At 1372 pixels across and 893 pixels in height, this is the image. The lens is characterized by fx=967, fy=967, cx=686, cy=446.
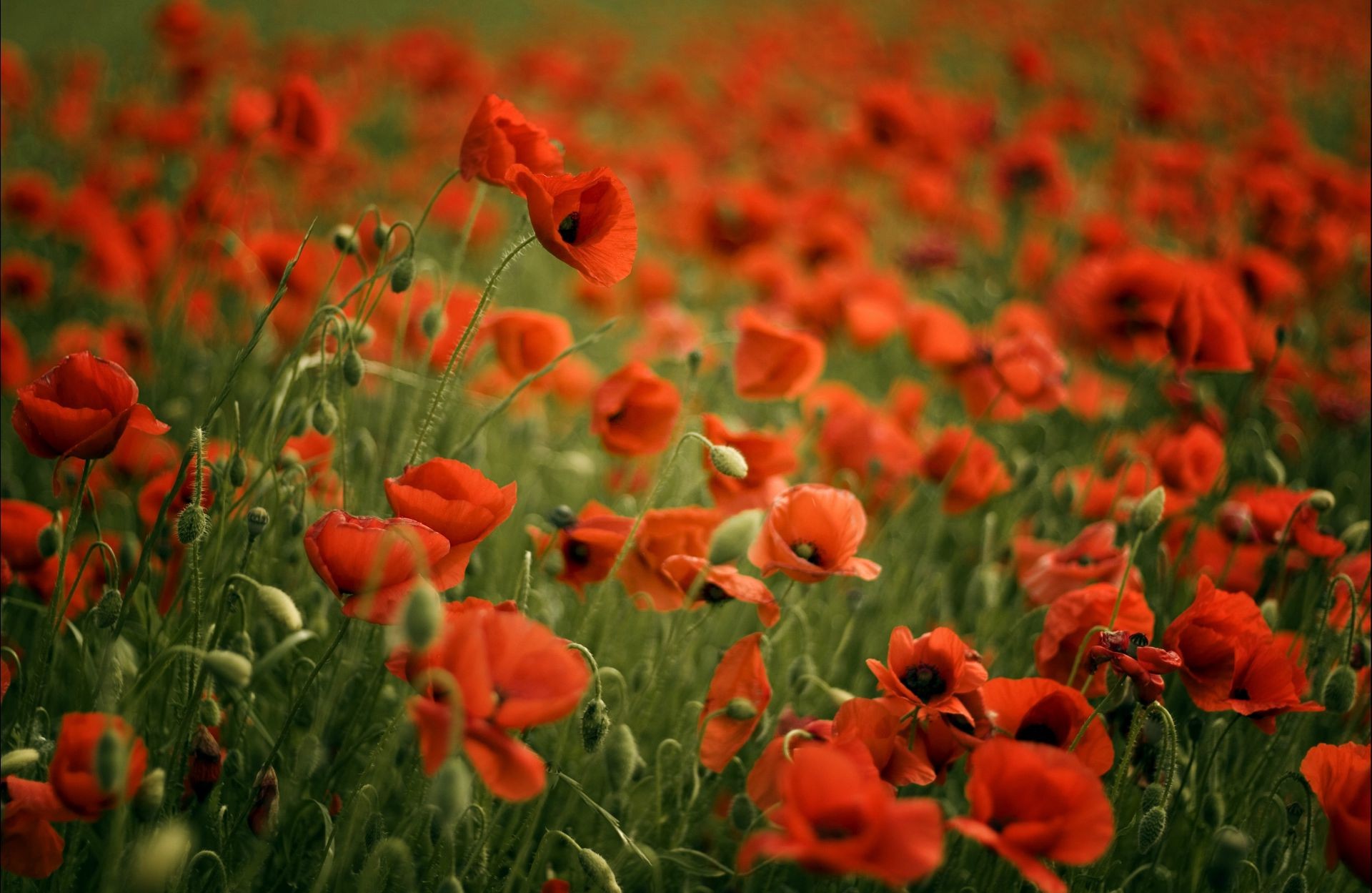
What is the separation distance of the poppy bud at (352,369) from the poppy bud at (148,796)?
1.76ft

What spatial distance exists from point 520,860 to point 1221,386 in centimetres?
288

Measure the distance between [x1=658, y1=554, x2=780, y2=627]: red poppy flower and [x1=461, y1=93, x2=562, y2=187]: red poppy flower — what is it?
0.52m

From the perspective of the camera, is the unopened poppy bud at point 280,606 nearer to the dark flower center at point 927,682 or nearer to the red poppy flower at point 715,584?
the red poppy flower at point 715,584

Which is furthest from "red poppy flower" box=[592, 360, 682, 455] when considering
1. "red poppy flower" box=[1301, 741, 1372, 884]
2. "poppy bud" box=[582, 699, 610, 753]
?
"red poppy flower" box=[1301, 741, 1372, 884]

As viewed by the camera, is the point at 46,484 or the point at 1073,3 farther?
the point at 1073,3

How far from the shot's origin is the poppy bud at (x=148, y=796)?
3.14 ft

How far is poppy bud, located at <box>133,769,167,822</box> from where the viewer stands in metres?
0.96

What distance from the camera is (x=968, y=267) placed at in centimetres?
420

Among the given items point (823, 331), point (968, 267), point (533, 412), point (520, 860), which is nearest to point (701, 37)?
point (968, 267)

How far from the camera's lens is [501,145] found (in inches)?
48.1

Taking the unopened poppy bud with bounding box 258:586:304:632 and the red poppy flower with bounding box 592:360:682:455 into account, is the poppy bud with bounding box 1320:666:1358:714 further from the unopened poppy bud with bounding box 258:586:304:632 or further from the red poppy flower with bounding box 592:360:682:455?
the unopened poppy bud with bounding box 258:586:304:632

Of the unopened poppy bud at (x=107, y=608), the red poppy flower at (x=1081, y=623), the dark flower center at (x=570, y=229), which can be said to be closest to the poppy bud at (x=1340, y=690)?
the red poppy flower at (x=1081, y=623)

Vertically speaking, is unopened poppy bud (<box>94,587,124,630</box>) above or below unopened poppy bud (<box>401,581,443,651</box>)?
below

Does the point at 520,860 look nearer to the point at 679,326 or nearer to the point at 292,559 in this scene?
the point at 292,559
